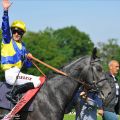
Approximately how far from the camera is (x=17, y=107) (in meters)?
9.33

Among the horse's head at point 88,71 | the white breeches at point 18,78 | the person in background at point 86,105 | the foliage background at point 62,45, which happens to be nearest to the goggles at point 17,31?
the white breeches at point 18,78

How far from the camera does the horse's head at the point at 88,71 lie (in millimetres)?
9445

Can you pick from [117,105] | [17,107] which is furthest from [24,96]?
[117,105]

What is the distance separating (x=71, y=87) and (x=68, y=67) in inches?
17.4

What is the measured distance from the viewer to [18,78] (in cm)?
955

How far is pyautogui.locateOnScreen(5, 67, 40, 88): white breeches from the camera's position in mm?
9477

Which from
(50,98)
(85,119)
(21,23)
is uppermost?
(21,23)

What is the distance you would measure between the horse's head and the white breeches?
2.51 ft

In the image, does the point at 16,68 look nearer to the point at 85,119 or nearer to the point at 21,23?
the point at 21,23

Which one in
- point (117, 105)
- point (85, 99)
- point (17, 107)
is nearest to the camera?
point (17, 107)

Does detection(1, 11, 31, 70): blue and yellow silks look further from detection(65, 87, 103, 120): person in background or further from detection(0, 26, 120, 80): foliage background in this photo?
detection(0, 26, 120, 80): foliage background

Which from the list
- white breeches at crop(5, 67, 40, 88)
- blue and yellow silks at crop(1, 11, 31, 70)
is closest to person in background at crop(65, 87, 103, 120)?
white breeches at crop(5, 67, 40, 88)

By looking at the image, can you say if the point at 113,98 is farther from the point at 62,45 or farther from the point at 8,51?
the point at 62,45

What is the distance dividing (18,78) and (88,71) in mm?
1472
